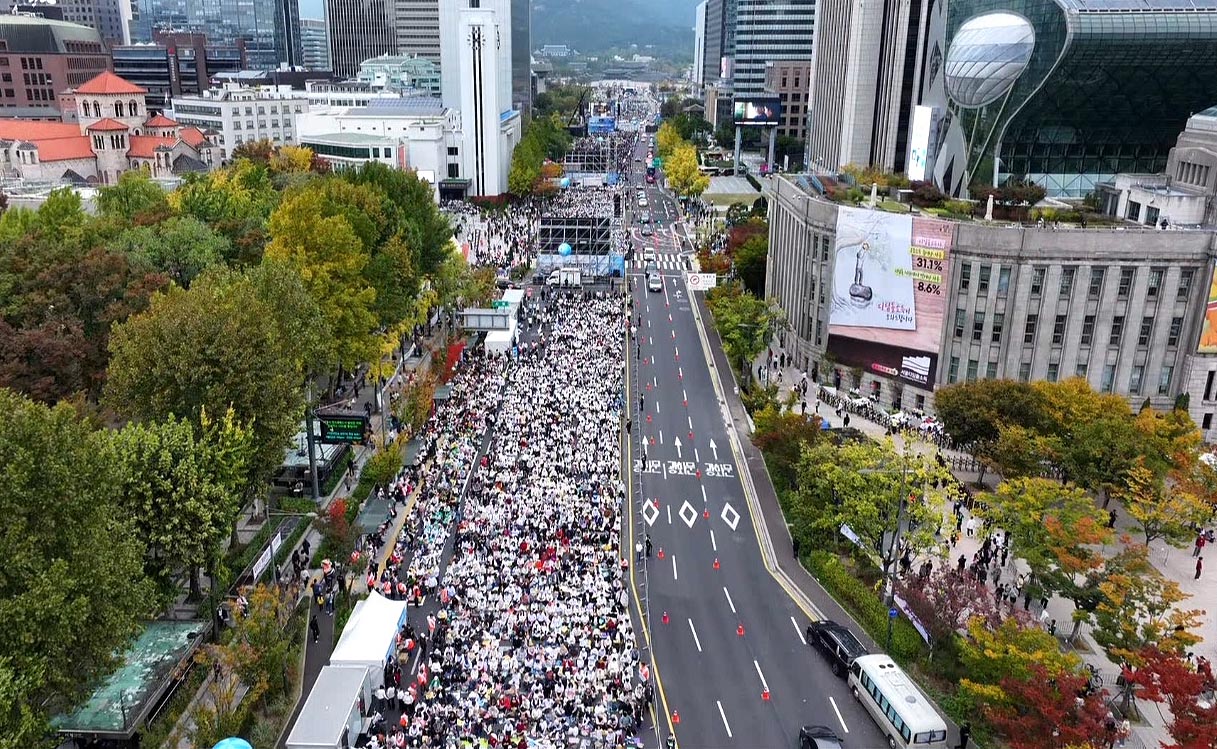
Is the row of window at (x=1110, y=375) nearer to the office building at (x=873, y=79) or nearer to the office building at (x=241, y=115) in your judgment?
the office building at (x=873, y=79)

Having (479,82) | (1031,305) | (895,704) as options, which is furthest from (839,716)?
(479,82)

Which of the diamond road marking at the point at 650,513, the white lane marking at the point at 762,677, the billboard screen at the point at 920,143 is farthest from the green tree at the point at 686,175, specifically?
the white lane marking at the point at 762,677

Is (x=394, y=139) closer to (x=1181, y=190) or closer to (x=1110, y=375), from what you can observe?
(x=1181, y=190)

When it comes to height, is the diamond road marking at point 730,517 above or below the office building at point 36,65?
below

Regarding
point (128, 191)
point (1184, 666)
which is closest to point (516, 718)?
point (1184, 666)

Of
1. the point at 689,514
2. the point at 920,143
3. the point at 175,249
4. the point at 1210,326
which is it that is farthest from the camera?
the point at 920,143

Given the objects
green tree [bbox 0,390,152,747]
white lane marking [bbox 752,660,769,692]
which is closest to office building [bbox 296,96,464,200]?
green tree [bbox 0,390,152,747]

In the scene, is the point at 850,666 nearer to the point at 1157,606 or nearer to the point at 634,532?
the point at 1157,606

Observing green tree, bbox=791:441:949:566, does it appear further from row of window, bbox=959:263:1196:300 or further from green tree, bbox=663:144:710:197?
green tree, bbox=663:144:710:197
